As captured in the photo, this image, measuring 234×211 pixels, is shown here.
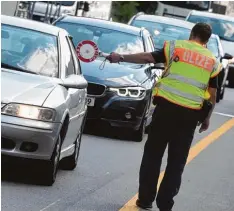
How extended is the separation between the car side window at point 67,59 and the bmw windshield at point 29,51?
10cm

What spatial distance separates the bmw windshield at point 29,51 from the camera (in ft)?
35.3

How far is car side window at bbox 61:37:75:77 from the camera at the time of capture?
11.0 m

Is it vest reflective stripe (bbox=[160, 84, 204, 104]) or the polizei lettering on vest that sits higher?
the polizei lettering on vest

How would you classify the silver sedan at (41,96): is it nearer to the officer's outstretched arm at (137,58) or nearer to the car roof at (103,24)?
the officer's outstretched arm at (137,58)

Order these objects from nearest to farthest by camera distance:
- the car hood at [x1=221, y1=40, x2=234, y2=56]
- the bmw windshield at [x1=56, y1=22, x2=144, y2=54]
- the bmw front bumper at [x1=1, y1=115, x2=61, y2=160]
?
the bmw front bumper at [x1=1, y1=115, x2=61, y2=160] → the bmw windshield at [x1=56, y1=22, x2=144, y2=54] → the car hood at [x1=221, y1=40, x2=234, y2=56]

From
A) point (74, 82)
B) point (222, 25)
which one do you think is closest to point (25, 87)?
point (74, 82)

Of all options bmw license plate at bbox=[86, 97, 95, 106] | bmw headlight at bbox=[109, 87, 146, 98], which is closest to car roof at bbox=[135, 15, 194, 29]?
bmw headlight at bbox=[109, 87, 146, 98]

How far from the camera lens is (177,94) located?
9273 millimetres

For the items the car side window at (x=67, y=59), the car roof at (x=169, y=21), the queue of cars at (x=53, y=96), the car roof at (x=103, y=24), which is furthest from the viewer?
the car roof at (x=169, y=21)

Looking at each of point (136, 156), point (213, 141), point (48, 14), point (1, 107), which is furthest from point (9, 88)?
point (48, 14)

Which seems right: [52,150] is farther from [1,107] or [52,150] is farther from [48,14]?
[48,14]

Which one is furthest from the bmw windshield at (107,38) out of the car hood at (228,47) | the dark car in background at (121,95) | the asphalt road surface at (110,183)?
the car hood at (228,47)

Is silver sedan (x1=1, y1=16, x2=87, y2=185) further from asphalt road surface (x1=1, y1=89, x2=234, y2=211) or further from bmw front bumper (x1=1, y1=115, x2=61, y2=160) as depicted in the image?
asphalt road surface (x1=1, y1=89, x2=234, y2=211)

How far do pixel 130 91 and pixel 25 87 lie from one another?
18.1ft
